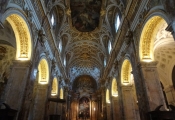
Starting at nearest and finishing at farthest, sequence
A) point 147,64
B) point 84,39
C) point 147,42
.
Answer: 1. point 147,64
2. point 147,42
3. point 84,39

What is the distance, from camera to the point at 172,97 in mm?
14125

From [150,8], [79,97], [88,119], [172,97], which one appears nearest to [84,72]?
[79,97]

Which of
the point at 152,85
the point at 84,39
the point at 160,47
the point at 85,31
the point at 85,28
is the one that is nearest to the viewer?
the point at 152,85

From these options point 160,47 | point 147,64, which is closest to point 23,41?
point 147,64

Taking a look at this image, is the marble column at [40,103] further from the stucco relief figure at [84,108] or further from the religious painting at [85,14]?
the stucco relief figure at [84,108]

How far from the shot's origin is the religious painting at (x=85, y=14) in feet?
52.1

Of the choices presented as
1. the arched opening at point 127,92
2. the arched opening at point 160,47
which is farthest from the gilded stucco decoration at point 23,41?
the arched opening at point 127,92

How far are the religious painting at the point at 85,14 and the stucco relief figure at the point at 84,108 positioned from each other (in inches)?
572

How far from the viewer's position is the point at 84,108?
26953 mm

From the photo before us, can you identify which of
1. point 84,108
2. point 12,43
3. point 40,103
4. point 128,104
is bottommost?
point 84,108

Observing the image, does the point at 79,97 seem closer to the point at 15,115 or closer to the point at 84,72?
the point at 84,72

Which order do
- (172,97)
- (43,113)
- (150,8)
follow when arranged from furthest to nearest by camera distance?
1. (172,97)
2. (43,113)
3. (150,8)

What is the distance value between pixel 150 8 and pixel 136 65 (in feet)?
10.5

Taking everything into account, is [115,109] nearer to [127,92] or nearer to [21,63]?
[127,92]
